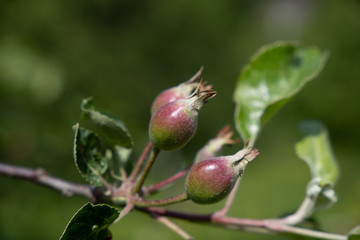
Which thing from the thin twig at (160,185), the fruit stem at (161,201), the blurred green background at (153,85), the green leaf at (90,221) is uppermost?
the green leaf at (90,221)

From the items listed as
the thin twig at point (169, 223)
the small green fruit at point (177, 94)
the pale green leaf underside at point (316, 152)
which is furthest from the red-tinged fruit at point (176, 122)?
the pale green leaf underside at point (316, 152)

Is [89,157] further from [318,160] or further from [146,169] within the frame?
[318,160]

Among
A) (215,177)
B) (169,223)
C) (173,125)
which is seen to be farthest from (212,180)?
(169,223)

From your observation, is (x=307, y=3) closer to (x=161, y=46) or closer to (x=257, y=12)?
(x=257, y=12)

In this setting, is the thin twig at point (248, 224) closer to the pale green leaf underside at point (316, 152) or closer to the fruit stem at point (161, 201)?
the fruit stem at point (161, 201)

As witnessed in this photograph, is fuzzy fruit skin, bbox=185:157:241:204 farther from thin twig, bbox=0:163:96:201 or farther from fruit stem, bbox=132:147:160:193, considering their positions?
thin twig, bbox=0:163:96:201

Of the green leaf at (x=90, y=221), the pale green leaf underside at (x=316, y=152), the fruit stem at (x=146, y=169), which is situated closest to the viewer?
the green leaf at (x=90, y=221)

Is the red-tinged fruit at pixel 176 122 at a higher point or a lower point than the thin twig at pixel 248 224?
higher

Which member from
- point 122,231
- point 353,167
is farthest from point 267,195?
point 122,231
